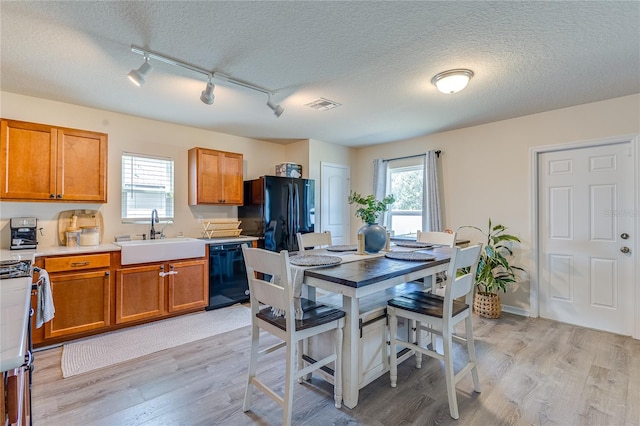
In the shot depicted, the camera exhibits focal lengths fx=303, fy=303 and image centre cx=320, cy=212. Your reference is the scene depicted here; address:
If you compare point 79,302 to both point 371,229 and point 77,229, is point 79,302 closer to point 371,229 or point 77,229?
point 77,229

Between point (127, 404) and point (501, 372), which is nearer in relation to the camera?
point (127, 404)

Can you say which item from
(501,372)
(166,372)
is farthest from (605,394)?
(166,372)

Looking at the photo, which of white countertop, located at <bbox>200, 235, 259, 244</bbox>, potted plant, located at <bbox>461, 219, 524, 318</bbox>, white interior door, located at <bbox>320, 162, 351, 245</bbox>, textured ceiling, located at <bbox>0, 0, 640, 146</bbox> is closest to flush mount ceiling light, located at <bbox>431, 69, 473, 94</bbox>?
textured ceiling, located at <bbox>0, 0, 640, 146</bbox>

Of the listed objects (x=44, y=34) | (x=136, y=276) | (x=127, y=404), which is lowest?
(x=127, y=404)

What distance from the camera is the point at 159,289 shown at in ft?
11.2

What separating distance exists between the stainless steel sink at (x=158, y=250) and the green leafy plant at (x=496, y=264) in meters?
3.36

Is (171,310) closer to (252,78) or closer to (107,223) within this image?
(107,223)

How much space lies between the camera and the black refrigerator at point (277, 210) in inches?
167

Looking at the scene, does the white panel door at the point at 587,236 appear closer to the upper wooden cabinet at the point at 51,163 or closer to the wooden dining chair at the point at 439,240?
the wooden dining chair at the point at 439,240

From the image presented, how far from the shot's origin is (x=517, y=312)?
373 cm

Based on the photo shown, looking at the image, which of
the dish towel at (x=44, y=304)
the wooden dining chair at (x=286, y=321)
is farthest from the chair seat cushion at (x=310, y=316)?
the dish towel at (x=44, y=304)

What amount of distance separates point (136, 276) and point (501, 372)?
3.55 m

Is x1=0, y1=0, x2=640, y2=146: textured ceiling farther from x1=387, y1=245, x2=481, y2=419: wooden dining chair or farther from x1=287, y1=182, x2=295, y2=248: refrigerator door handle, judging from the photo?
x1=387, y1=245, x2=481, y2=419: wooden dining chair

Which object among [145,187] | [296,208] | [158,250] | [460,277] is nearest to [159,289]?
[158,250]
